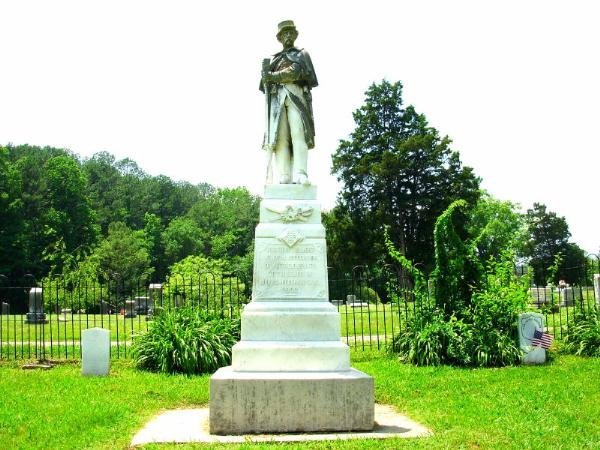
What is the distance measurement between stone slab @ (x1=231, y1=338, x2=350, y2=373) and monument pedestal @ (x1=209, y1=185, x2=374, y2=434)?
0.04 ft

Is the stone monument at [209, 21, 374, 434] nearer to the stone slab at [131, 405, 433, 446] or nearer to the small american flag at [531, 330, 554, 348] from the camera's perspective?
the stone slab at [131, 405, 433, 446]

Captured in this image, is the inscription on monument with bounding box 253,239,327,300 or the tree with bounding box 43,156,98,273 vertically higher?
the tree with bounding box 43,156,98,273

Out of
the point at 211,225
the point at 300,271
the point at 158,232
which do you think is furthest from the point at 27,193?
the point at 300,271

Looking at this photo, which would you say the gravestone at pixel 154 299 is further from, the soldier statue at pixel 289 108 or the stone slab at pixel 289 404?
the stone slab at pixel 289 404

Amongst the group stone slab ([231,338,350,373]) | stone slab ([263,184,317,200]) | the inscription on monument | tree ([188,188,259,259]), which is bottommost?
stone slab ([231,338,350,373])

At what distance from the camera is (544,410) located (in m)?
7.60

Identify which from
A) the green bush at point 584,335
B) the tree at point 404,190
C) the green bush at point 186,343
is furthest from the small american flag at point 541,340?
the tree at point 404,190

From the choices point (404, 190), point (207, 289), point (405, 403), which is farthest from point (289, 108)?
point (404, 190)

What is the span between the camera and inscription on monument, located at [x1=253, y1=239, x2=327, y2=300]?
7.41 meters

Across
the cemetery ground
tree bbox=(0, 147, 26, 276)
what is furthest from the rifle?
tree bbox=(0, 147, 26, 276)

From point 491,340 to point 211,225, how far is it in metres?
62.1

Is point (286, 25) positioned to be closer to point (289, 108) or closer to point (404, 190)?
point (289, 108)

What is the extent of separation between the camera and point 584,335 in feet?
42.9

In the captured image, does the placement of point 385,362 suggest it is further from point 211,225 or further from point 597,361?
point 211,225
